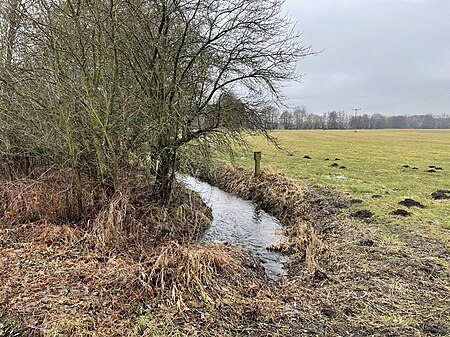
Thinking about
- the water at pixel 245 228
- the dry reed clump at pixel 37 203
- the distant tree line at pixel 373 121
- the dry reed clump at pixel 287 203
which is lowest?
the water at pixel 245 228

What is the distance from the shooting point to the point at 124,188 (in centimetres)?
831

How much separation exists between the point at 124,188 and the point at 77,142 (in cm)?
161

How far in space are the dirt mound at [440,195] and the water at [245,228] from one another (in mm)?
5281

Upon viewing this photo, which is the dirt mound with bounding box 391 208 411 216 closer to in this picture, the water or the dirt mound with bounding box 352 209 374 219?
the dirt mound with bounding box 352 209 374 219

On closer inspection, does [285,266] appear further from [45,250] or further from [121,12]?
[121,12]

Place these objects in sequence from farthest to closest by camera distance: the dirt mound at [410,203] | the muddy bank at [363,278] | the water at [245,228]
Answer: the dirt mound at [410,203] < the water at [245,228] < the muddy bank at [363,278]

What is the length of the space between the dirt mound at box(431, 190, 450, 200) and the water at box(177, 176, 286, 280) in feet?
17.3

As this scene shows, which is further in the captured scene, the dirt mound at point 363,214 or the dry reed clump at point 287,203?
the dirt mound at point 363,214

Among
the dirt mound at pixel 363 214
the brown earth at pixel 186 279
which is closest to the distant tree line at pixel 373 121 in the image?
the dirt mound at pixel 363 214

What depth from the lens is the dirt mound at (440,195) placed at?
1033cm

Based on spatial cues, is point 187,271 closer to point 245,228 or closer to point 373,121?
point 245,228

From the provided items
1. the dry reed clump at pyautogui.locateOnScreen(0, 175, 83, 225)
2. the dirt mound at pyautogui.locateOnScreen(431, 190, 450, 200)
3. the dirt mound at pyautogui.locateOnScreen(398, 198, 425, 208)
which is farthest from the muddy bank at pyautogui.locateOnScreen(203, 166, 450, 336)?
the dry reed clump at pyautogui.locateOnScreen(0, 175, 83, 225)

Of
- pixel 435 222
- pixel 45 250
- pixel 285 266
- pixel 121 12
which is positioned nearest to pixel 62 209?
pixel 45 250

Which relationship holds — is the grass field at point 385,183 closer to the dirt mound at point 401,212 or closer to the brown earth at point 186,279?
the dirt mound at point 401,212
